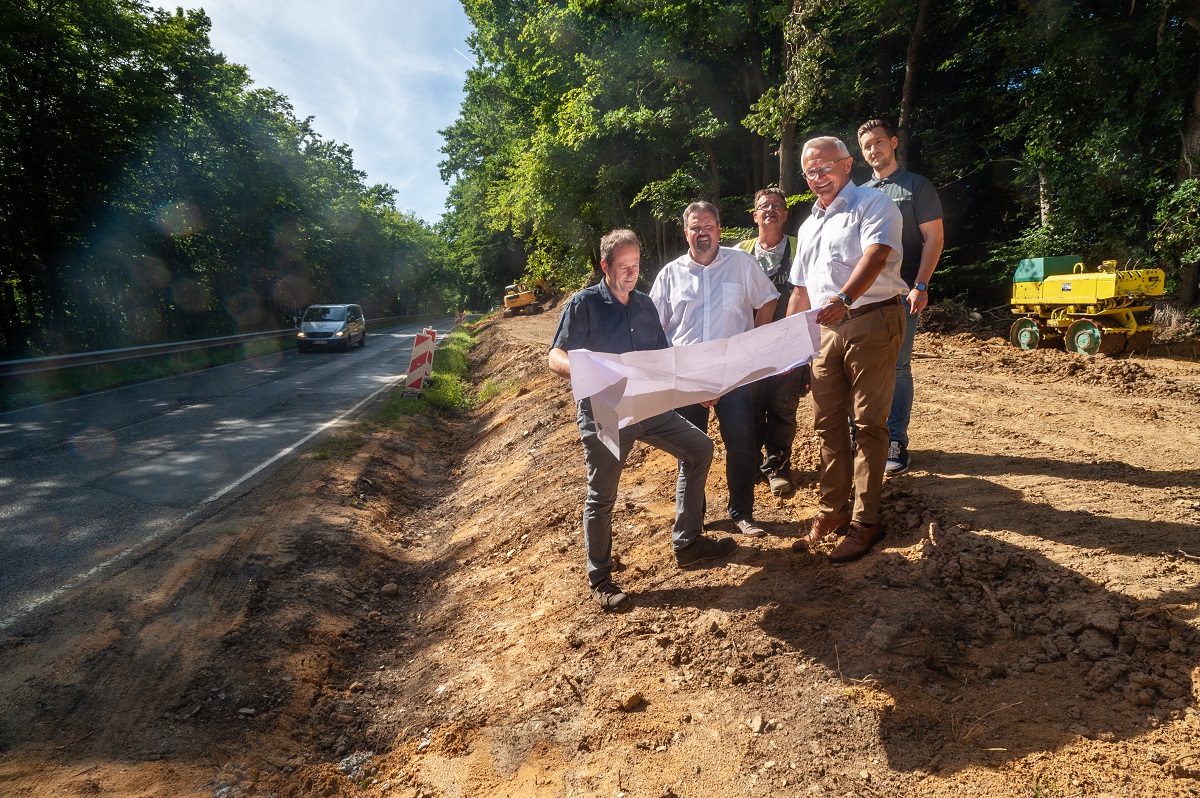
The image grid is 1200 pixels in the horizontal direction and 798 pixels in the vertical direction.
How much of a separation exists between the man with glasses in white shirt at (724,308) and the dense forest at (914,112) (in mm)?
10292

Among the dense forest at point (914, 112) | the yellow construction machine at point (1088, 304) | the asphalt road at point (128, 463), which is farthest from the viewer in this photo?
the dense forest at point (914, 112)

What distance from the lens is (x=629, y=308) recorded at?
369cm

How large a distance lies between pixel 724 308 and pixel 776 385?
882 millimetres

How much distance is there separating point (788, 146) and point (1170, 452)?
13.7 meters

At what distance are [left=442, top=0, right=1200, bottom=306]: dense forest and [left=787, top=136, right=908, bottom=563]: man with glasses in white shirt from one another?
10292 mm

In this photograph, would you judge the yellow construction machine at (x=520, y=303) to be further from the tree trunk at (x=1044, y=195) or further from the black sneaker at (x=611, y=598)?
the black sneaker at (x=611, y=598)

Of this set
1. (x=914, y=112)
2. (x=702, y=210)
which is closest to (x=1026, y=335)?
(x=914, y=112)

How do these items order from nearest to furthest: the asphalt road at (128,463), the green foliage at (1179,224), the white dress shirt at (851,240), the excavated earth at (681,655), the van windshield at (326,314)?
the excavated earth at (681,655) → the white dress shirt at (851,240) → the asphalt road at (128,463) → the green foliage at (1179,224) → the van windshield at (326,314)

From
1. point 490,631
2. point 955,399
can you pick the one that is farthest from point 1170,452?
point 490,631

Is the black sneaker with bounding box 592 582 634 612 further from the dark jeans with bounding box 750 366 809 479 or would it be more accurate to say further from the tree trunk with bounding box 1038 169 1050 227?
the tree trunk with bounding box 1038 169 1050 227

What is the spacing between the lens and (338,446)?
335 inches

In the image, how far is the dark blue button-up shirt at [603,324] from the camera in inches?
142

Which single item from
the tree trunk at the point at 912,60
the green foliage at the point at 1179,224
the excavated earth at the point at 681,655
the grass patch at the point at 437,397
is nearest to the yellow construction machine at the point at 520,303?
the grass patch at the point at 437,397

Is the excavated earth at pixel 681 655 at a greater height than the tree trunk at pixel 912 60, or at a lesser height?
lesser
